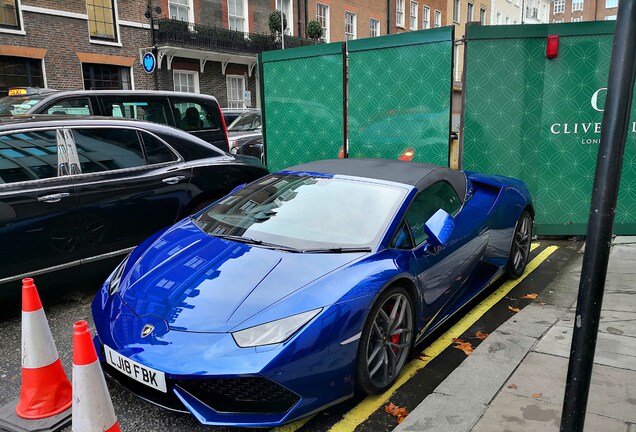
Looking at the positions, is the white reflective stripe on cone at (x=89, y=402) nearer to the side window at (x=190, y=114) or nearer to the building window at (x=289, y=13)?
the side window at (x=190, y=114)

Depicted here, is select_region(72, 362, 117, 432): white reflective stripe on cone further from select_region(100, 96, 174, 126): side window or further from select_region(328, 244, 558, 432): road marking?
select_region(100, 96, 174, 126): side window

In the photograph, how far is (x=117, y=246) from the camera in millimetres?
4477

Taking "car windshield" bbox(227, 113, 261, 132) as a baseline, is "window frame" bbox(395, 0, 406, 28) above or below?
above

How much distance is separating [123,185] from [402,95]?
12.8 ft

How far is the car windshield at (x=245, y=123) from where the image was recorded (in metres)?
12.4

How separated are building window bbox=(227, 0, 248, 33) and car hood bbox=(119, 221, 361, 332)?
69.3 feet

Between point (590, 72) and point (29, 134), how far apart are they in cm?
588

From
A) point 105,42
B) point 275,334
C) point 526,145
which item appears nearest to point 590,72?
point 526,145

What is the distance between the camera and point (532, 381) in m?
3.04

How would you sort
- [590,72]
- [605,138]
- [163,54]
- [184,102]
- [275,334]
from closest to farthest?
[605,138] < [275,334] < [590,72] < [184,102] < [163,54]

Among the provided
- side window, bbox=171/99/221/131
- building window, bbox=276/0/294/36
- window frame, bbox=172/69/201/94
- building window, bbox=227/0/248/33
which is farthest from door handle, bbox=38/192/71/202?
building window, bbox=276/0/294/36

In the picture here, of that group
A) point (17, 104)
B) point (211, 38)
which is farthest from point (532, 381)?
point (211, 38)

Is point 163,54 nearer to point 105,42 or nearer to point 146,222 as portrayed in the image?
point 105,42

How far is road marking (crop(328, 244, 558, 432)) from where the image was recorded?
2.81m
